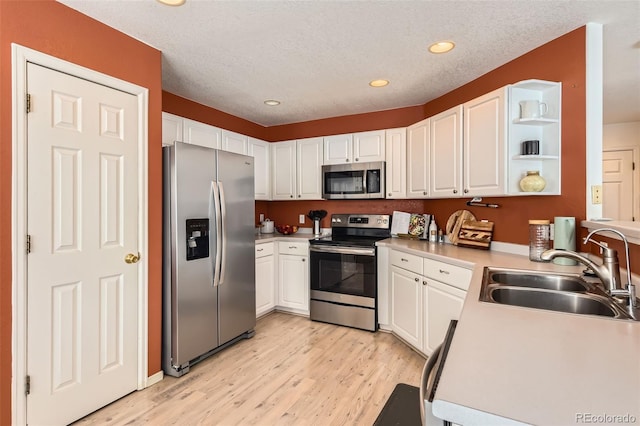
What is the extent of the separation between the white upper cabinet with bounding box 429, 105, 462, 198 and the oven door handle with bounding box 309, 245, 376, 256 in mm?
828

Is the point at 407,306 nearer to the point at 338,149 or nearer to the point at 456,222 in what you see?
the point at 456,222

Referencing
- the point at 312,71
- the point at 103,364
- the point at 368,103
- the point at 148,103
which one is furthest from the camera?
the point at 368,103

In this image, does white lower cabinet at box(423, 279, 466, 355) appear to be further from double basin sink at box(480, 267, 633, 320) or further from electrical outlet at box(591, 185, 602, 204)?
electrical outlet at box(591, 185, 602, 204)

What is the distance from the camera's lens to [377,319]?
3.33 metres

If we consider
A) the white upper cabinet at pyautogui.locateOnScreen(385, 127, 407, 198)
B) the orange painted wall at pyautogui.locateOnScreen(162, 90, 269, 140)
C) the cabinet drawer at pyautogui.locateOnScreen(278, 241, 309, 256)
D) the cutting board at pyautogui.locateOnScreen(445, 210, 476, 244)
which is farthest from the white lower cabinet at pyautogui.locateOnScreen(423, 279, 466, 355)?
the orange painted wall at pyautogui.locateOnScreen(162, 90, 269, 140)

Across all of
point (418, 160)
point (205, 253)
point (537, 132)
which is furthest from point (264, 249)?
point (537, 132)

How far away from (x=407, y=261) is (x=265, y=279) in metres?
1.66

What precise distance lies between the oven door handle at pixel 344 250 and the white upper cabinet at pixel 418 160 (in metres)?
0.75

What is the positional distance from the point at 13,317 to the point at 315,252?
250 centimetres

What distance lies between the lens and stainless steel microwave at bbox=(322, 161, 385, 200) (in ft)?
12.2

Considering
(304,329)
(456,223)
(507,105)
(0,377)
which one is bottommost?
(304,329)

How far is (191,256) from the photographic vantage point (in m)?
2.54

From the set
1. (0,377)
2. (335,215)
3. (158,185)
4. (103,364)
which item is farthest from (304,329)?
(0,377)

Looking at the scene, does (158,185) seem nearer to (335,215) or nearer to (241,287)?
(241,287)
